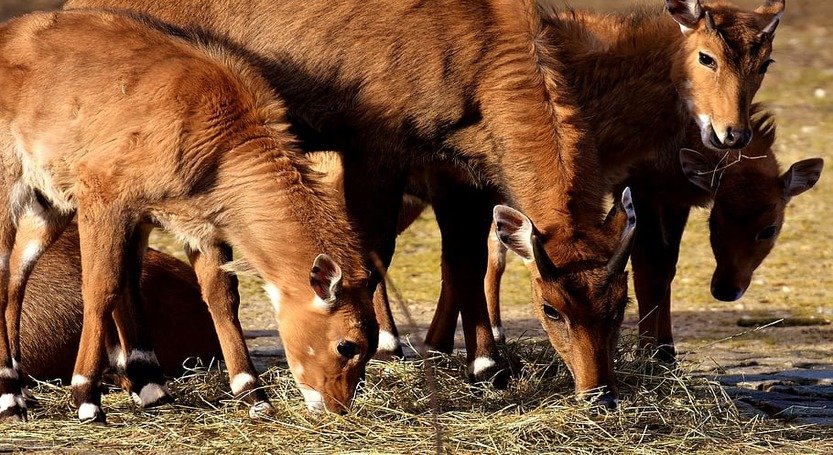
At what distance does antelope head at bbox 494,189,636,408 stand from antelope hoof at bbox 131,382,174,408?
219 centimetres

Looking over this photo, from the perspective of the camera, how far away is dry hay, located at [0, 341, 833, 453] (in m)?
7.61

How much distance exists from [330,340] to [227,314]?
0.98 meters

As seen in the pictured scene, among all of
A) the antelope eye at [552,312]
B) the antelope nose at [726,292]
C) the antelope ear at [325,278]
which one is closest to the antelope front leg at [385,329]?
the antelope eye at [552,312]

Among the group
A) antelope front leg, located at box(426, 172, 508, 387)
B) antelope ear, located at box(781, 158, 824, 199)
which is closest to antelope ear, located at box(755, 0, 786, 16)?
antelope ear, located at box(781, 158, 824, 199)

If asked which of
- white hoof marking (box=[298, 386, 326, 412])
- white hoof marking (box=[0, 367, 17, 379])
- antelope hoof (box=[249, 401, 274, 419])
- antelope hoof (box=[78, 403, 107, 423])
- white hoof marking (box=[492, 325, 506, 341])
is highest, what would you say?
white hoof marking (box=[0, 367, 17, 379])

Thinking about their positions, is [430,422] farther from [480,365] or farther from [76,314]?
[76,314]

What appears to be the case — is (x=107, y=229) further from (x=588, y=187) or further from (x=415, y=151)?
(x=588, y=187)

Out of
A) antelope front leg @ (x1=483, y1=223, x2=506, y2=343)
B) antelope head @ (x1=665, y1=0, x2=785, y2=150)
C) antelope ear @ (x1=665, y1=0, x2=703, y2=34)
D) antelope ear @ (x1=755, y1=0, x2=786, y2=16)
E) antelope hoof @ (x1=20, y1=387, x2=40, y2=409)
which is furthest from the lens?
antelope front leg @ (x1=483, y1=223, x2=506, y2=343)

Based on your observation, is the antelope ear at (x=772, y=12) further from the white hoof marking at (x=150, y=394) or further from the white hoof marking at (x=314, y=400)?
the white hoof marking at (x=150, y=394)

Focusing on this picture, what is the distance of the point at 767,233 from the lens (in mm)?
10969

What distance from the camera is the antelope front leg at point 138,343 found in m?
8.69

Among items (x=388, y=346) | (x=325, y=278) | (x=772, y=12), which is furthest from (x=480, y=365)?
(x=772, y=12)

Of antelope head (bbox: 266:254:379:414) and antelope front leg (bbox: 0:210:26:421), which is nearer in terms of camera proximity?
antelope head (bbox: 266:254:379:414)

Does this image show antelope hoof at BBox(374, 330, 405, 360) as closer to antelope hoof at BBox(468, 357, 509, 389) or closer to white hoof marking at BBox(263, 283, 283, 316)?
antelope hoof at BBox(468, 357, 509, 389)
